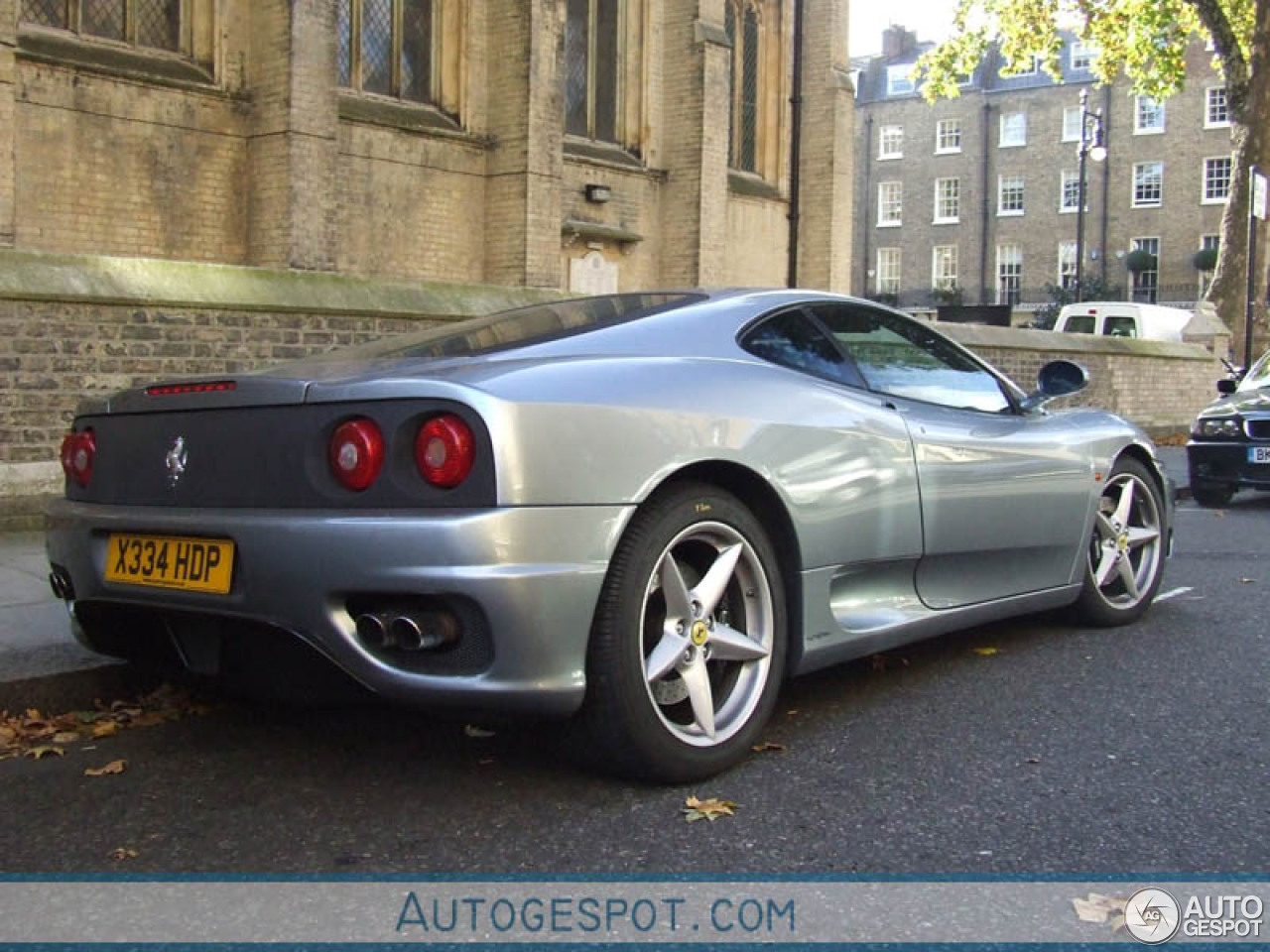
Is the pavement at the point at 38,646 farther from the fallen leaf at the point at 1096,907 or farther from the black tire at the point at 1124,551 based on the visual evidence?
the black tire at the point at 1124,551

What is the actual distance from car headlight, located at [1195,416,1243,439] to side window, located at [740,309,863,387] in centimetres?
822

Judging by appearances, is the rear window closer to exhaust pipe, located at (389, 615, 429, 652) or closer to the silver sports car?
the silver sports car

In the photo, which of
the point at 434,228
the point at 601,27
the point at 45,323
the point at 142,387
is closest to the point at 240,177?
the point at 434,228

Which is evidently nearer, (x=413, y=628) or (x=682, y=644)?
(x=413, y=628)

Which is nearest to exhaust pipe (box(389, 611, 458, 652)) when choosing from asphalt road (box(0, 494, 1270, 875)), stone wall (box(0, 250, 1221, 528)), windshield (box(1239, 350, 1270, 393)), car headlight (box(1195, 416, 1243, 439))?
asphalt road (box(0, 494, 1270, 875))

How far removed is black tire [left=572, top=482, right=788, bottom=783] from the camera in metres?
3.29

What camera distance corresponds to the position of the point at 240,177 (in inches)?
668

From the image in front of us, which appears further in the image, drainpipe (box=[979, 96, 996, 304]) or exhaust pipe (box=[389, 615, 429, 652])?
drainpipe (box=[979, 96, 996, 304])

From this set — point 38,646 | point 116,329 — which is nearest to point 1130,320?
point 116,329

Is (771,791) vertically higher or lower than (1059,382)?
lower

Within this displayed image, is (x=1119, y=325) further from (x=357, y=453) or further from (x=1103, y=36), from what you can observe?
(x=357, y=453)

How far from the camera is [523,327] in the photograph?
4062mm

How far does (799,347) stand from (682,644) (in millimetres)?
1227

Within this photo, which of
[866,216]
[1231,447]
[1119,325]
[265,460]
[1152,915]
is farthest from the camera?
[866,216]
